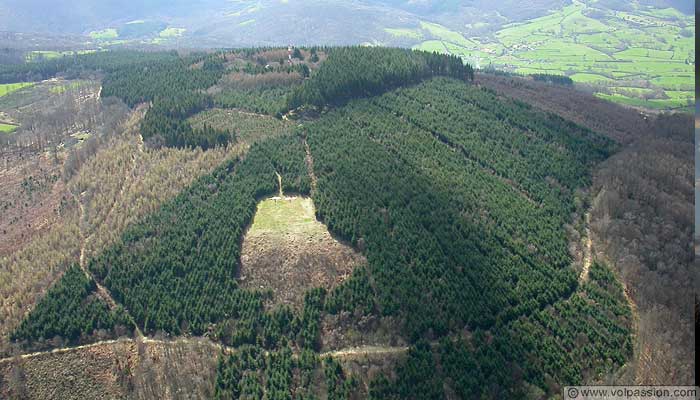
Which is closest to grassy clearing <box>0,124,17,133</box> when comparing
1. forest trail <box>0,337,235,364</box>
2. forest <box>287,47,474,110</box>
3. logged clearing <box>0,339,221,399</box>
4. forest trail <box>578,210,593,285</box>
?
forest <box>287,47,474,110</box>

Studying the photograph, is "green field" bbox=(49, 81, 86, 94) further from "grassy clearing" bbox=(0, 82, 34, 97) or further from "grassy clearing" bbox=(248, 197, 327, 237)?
"grassy clearing" bbox=(248, 197, 327, 237)

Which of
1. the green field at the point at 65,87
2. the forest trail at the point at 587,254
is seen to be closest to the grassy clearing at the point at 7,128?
the green field at the point at 65,87

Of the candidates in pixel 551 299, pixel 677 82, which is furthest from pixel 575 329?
pixel 677 82

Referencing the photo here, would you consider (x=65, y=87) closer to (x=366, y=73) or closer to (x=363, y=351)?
(x=366, y=73)

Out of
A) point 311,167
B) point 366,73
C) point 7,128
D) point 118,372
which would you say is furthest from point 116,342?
point 7,128

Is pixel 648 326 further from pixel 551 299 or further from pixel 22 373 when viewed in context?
pixel 22 373

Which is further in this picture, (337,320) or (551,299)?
(551,299)
